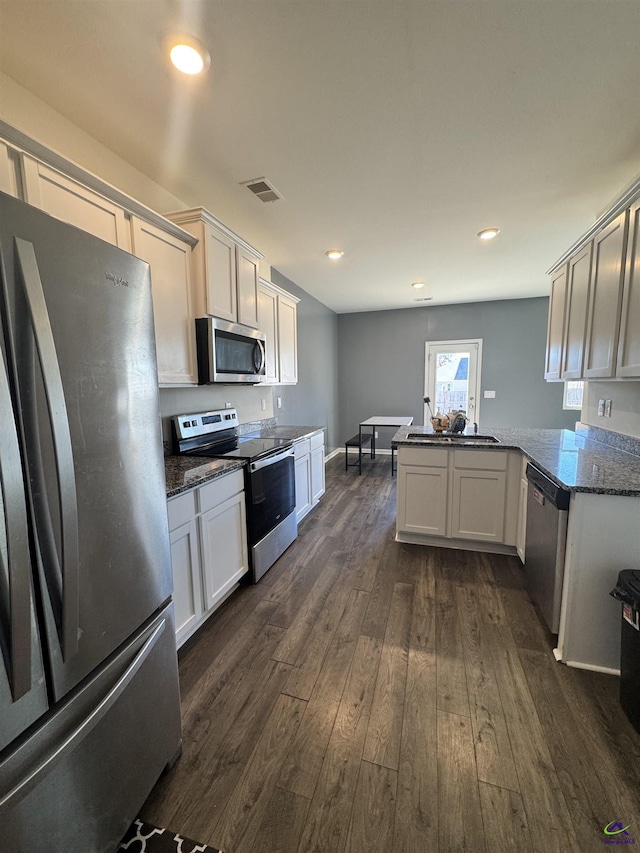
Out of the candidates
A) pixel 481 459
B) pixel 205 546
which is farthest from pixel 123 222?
pixel 481 459

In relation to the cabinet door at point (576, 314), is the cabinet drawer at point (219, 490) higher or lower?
lower

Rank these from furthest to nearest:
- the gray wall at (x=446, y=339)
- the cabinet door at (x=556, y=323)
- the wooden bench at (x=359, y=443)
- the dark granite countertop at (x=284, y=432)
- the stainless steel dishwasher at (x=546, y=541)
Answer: the gray wall at (x=446, y=339), the wooden bench at (x=359, y=443), the dark granite countertop at (x=284, y=432), the cabinet door at (x=556, y=323), the stainless steel dishwasher at (x=546, y=541)

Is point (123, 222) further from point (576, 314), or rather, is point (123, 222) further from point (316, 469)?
point (576, 314)

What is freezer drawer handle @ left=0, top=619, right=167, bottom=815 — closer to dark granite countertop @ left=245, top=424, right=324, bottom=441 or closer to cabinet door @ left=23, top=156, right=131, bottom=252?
cabinet door @ left=23, top=156, right=131, bottom=252

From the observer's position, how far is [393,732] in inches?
53.4

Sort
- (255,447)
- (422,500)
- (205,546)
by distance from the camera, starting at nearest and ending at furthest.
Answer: (205,546) < (255,447) < (422,500)

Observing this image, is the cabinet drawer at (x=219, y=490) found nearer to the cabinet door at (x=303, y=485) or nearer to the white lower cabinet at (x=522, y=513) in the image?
the cabinet door at (x=303, y=485)

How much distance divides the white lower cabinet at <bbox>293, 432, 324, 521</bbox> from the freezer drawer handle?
6.99 feet

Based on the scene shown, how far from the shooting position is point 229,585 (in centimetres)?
213

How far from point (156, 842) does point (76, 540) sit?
1.03 metres

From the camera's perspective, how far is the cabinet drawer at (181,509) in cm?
159

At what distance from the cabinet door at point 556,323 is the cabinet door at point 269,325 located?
2.47 meters

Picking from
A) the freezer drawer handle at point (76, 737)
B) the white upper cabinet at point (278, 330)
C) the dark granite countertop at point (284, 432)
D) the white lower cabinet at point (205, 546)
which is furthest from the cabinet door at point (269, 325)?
the freezer drawer handle at point (76, 737)

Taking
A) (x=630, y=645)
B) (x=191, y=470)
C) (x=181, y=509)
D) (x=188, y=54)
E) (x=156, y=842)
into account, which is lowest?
(x=156, y=842)
